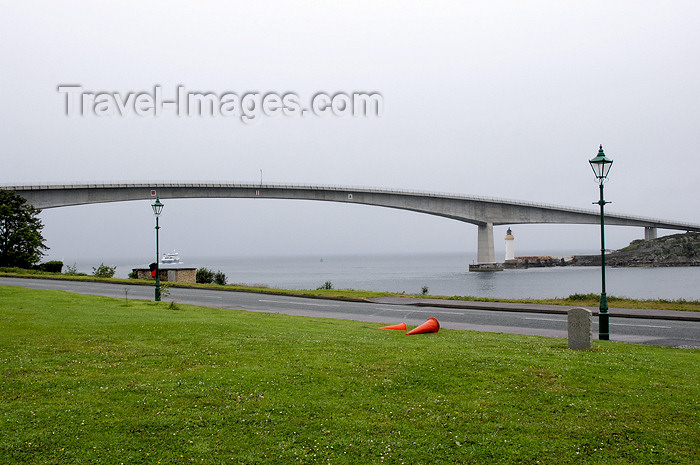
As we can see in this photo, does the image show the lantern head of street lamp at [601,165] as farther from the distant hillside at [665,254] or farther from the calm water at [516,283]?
the distant hillside at [665,254]

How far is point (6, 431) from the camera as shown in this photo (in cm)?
602

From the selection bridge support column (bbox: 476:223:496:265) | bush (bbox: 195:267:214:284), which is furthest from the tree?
bridge support column (bbox: 476:223:496:265)

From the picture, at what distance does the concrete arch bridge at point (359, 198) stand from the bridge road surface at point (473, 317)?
4209cm

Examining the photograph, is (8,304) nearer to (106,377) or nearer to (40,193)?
(106,377)

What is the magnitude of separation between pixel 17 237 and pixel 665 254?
12426 cm

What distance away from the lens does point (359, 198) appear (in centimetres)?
7856

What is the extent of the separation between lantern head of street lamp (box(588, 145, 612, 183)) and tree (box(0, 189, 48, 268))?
164 ft

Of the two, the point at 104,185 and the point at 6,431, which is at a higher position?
the point at 104,185

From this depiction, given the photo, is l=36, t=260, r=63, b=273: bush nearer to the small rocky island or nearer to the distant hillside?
the small rocky island

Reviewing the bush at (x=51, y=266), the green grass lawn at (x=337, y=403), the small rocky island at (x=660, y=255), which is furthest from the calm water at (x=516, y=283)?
the green grass lawn at (x=337, y=403)

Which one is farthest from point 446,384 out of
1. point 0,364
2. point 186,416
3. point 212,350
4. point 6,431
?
point 0,364

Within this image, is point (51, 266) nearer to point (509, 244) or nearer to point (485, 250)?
point (485, 250)

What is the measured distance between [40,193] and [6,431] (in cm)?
6470

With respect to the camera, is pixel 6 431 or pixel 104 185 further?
pixel 104 185
